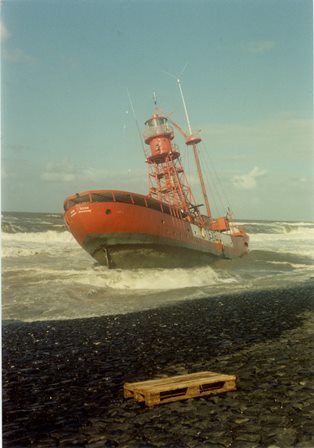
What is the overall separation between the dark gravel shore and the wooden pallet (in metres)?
0.12

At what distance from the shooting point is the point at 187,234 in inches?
1422

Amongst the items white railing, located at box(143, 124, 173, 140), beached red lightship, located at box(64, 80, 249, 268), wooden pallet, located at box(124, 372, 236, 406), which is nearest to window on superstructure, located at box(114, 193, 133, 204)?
beached red lightship, located at box(64, 80, 249, 268)

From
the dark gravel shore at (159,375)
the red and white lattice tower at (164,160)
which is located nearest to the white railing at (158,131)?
the red and white lattice tower at (164,160)

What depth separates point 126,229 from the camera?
29359 millimetres

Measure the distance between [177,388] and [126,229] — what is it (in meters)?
23.6

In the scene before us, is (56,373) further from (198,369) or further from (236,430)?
(236,430)

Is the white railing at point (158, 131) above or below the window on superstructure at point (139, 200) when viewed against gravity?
above

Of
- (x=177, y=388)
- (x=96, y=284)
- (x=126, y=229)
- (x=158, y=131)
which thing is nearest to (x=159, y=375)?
(x=177, y=388)

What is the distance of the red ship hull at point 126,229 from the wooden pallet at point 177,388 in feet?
74.2

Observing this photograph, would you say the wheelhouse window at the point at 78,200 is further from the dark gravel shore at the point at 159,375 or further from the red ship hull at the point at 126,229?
the dark gravel shore at the point at 159,375

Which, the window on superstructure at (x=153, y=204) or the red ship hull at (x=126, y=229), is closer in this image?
the red ship hull at (x=126, y=229)

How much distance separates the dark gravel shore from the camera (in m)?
5.14

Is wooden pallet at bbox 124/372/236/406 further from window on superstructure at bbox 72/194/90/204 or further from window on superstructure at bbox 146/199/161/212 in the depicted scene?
window on superstructure at bbox 146/199/161/212

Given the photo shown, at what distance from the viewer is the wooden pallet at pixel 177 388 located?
596cm
